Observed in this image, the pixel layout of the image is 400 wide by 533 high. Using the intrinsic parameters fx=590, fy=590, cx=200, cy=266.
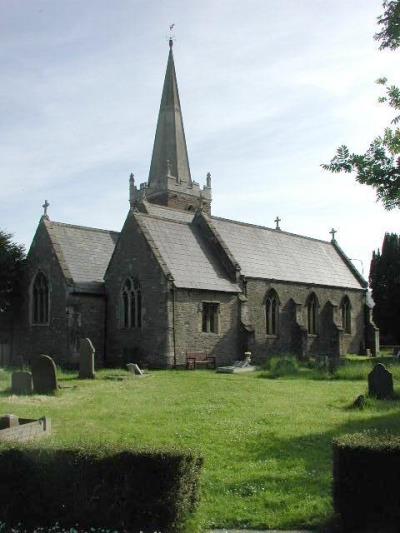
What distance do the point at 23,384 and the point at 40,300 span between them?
13.7m

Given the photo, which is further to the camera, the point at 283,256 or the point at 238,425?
the point at 283,256

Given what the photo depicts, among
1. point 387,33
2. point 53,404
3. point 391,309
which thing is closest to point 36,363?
point 53,404

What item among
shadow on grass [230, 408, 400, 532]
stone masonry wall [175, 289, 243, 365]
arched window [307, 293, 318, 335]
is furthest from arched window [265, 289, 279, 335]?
shadow on grass [230, 408, 400, 532]

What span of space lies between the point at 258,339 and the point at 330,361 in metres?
7.27

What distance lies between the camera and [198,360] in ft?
89.8

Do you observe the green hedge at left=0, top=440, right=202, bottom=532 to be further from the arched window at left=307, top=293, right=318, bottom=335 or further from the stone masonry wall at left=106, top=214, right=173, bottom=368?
the arched window at left=307, top=293, right=318, bottom=335

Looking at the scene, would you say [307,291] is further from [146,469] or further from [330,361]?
[146,469]

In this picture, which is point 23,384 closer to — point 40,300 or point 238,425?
point 238,425

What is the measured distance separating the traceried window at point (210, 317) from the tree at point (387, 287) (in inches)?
1034

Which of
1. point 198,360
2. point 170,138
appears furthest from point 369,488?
point 170,138

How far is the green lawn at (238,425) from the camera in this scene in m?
7.40

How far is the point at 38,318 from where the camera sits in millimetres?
30781

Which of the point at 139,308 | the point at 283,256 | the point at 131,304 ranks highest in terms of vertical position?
the point at 283,256

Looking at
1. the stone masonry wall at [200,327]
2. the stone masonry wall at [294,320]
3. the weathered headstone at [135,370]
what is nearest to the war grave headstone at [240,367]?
the stone masonry wall at [200,327]
